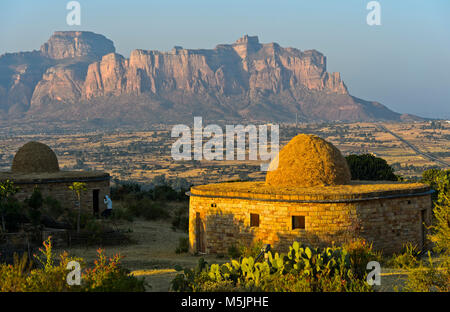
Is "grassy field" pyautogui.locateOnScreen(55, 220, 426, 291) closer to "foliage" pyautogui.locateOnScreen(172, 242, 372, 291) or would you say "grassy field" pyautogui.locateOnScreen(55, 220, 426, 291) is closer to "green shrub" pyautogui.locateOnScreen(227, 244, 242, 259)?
"green shrub" pyautogui.locateOnScreen(227, 244, 242, 259)

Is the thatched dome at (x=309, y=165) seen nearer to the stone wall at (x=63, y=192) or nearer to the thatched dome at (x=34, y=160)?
the stone wall at (x=63, y=192)

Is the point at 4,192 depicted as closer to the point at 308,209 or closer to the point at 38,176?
the point at 38,176

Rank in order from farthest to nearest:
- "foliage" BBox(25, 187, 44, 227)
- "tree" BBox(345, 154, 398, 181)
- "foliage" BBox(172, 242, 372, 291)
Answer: "tree" BBox(345, 154, 398, 181) → "foliage" BBox(25, 187, 44, 227) → "foliage" BBox(172, 242, 372, 291)

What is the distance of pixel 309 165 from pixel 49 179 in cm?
1284

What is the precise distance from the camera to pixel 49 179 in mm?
25422

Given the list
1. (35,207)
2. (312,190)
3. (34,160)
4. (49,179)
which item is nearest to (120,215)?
(49,179)

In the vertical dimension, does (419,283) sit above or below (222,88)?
below

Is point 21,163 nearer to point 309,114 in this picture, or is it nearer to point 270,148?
point 270,148

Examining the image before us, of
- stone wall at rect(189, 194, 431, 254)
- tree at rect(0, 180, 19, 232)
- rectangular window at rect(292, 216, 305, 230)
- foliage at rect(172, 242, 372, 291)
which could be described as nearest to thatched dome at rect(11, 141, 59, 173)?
tree at rect(0, 180, 19, 232)

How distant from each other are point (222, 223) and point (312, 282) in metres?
6.72

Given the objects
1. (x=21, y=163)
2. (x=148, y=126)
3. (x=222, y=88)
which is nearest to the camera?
(x=21, y=163)

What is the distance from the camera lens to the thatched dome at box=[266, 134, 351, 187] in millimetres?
18297
